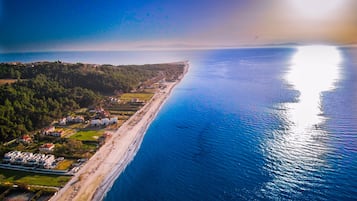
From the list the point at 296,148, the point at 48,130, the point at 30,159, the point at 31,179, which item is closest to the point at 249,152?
the point at 296,148

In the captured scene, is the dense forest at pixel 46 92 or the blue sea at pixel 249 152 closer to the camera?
the blue sea at pixel 249 152

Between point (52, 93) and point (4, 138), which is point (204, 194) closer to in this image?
point (4, 138)

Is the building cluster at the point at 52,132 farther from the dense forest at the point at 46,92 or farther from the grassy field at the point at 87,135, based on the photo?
the dense forest at the point at 46,92

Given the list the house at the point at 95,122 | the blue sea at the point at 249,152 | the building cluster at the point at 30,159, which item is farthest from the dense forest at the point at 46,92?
the blue sea at the point at 249,152

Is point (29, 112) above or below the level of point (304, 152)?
above

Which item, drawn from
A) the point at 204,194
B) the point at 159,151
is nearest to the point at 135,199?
the point at 204,194

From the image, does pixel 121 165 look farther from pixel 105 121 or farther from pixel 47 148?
pixel 105 121
